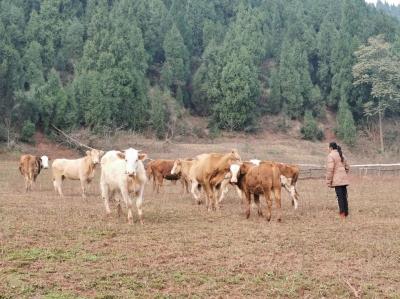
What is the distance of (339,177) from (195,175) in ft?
14.0

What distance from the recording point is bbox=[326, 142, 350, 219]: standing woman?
39.7 feet

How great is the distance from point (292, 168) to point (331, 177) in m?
2.96

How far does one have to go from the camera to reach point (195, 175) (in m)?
14.7

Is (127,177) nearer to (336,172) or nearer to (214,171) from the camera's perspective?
(214,171)

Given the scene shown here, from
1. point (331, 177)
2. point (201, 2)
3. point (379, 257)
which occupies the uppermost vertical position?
point (201, 2)

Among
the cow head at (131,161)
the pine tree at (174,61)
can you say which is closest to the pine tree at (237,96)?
the pine tree at (174,61)

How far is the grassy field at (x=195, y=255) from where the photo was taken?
6512 millimetres

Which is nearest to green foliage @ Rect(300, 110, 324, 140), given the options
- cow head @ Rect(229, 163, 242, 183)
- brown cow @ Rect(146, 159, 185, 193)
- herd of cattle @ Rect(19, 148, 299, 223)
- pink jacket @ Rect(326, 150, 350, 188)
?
brown cow @ Rect(146, 159, 185, 193)

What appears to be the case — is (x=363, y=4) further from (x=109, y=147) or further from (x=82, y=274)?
(x=82, y=274)

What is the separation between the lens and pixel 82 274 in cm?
692

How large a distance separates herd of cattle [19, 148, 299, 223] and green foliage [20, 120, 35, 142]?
74.7 feet

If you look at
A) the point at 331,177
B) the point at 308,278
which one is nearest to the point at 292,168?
the point at 331,177

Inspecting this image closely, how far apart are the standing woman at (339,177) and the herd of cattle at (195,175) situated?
127cm

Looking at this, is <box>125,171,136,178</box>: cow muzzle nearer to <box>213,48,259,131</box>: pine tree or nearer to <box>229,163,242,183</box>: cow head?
<box>229,163,242,183</box>: cow head
